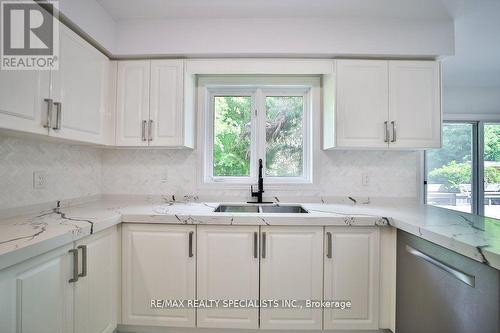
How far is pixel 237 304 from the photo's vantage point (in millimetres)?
1524

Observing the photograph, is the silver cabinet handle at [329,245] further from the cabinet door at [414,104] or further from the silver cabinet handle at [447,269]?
the cabinet door at [414,104]

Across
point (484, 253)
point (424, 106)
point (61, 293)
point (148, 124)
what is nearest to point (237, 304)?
point (61, 293)

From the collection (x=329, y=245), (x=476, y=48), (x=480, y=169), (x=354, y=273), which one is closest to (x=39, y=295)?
(x=329, y=245)

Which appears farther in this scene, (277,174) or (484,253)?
(277,174)

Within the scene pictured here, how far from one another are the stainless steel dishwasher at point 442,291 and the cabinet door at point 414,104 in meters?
0.85

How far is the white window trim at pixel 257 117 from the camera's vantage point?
7.06 ft

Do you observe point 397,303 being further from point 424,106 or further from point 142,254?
point 142,254

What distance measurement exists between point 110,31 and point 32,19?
25.7 inches

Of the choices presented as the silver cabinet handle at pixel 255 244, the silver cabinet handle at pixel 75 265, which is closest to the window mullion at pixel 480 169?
the silver cabinet handle at pixel 255 244

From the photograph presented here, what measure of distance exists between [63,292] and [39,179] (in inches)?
32.9

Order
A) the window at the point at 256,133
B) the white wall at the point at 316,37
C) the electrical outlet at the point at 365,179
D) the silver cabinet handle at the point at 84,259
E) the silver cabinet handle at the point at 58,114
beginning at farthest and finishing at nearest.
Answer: the window at the point at 256,133, the electrical outlet at the point at 365,179, the white wall at the point at 316,37, the silver cabinet handle at the point at 58,114, the silver cabinet handle at the point at 84,259

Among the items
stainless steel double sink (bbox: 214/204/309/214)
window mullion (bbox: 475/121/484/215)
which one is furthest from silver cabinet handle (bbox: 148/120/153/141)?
window mullion (bbox: 475/121/484/215)

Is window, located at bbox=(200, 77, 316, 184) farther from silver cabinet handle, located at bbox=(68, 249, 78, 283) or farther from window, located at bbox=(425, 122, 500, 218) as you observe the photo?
window, located at bbox=(425, 122, 500, 218)

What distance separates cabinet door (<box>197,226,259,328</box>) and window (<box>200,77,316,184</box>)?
775mm
